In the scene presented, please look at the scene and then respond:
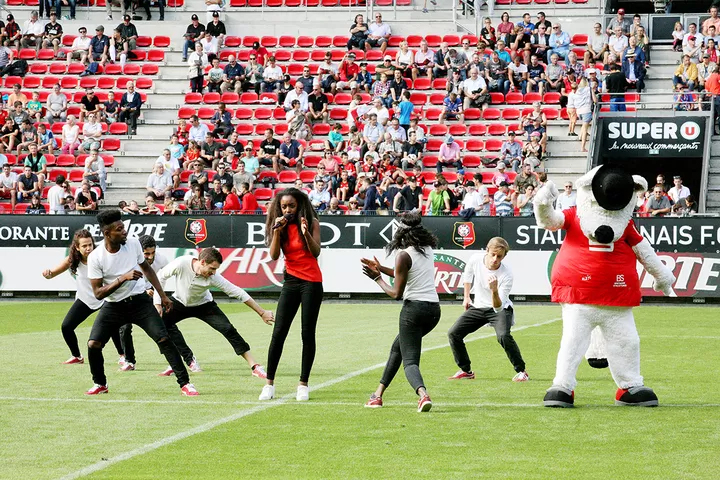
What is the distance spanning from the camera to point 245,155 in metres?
30.8

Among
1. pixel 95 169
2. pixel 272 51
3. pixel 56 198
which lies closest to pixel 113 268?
pixel 56 198

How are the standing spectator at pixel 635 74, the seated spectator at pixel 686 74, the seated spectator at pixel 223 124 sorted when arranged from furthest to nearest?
1. the seated spectator at pixel 223 124
2. the standing spectator at pixel 635 74
3. the seated spectator at pixel 686 74

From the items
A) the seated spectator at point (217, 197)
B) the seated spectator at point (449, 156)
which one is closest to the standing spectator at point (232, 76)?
the seated spectator at point (217, 197)

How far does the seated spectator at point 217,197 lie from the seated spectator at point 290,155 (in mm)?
2808

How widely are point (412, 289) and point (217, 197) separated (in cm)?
1962

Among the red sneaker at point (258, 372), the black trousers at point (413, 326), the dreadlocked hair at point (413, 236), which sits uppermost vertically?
the dreadlocked hair at point (413, 236)

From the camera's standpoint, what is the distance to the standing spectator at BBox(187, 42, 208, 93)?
35281 millimetres

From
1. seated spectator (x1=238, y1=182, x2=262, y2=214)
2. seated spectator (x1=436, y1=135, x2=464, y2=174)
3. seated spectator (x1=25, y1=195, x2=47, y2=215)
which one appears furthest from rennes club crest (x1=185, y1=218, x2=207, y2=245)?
seated spectator (x1=436, y1=135, x2=464, y2=174)

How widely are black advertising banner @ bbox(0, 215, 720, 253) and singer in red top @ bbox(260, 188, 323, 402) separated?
50.1 ft

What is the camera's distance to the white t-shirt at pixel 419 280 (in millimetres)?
9312

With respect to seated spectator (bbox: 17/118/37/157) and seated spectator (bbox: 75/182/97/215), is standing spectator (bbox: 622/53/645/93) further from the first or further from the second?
seated spectator (bbox: 17/118/37/157)

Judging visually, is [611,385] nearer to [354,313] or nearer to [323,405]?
[323,405]

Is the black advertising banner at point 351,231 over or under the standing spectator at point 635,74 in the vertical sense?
under

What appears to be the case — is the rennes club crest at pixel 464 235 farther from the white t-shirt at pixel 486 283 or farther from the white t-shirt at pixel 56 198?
the white t-shirt at pixel 486 283
